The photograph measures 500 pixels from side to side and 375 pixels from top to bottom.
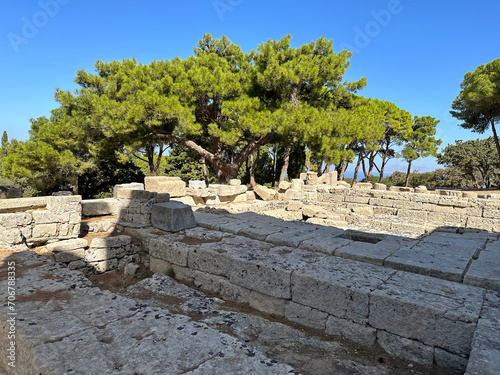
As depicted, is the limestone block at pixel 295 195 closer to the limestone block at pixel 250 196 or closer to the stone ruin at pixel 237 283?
the limestone block at pixel 250 196

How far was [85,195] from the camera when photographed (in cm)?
1892

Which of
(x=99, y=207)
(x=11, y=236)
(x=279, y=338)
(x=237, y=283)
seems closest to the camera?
(x=279, y=338)

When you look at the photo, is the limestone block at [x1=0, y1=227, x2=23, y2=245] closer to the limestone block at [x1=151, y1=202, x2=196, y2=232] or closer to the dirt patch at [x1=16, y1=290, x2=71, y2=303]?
the limestone block at [x1=151, y1=202, x2=196, y2=232]

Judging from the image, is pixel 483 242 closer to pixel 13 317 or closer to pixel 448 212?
pixel 448 212

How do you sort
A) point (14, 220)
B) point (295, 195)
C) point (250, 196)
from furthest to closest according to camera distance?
point (250, 196) < point (295, 195) < point (14, 220)

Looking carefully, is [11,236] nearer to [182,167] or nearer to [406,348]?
[406,348]

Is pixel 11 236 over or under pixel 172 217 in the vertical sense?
under

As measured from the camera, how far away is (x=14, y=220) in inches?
192

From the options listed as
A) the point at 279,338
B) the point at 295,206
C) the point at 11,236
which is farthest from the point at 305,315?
the point at 295,206

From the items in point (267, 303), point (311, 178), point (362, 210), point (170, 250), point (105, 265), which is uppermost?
point (311, 178)

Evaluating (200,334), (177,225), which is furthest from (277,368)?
(177,225)

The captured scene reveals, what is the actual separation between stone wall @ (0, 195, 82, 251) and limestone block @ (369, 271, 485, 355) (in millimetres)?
5388

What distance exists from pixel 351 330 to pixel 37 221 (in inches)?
211

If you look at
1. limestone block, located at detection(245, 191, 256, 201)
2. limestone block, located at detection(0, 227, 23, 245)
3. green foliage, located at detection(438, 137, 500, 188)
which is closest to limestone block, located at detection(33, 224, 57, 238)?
limestone block, located at detection(0, 227, 23, 245)
